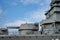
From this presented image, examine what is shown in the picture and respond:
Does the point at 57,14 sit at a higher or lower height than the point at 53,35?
higher

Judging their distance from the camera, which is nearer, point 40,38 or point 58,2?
point 40,38

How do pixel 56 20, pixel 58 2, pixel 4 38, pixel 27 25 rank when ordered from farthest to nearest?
pixel 27 25 → pixel 58 2 → pixel 56 20 → pixel 4 38

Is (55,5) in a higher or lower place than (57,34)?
higher

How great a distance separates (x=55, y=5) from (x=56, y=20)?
3732 mm

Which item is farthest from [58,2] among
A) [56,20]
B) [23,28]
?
[23,28]

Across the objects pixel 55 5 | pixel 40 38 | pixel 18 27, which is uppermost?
pixel 55 5

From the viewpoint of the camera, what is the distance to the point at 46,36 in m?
27.2

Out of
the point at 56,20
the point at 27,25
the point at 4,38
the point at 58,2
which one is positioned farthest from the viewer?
the point at 27,25

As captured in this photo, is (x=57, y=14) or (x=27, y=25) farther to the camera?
Result: (x=27, y=25)

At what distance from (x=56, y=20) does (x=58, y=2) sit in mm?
4829

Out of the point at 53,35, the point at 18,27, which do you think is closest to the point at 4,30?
the point at 18,27

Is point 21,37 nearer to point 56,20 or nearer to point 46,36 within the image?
point 46,36

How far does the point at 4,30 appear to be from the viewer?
41.5 metres

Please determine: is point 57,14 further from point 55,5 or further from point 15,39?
point 15,39
